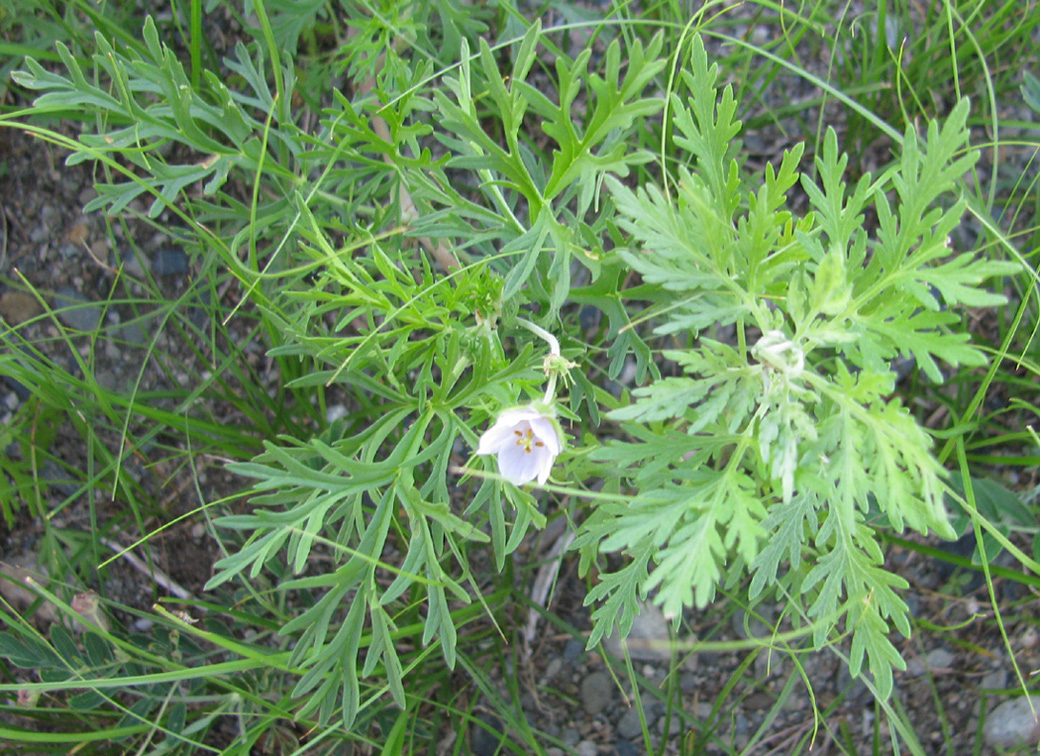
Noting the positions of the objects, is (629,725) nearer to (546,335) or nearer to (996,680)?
(996,680)

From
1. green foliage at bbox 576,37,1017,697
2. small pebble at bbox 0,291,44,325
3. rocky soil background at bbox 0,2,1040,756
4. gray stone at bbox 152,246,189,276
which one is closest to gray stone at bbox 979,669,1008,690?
rocky soil background at bbox 0,2,1040,756

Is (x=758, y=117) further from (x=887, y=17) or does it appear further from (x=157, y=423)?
(x=157, y=423)

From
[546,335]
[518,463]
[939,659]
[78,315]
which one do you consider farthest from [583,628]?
[78,315]

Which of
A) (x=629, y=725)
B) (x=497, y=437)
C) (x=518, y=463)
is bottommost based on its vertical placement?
(x=629, y=725)

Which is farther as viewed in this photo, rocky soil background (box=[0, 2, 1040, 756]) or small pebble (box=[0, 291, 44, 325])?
small pebble (box=[0, 291, 44, 325])

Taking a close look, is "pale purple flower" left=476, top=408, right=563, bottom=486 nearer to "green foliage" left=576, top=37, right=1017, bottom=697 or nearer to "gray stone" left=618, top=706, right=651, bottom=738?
"green foliage" left=576, top=37, right=1017, bottom=697

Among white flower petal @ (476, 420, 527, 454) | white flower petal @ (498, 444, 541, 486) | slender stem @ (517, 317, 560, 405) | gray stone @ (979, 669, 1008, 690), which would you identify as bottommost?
gray stone @ (979, 669, 1008, 690)
